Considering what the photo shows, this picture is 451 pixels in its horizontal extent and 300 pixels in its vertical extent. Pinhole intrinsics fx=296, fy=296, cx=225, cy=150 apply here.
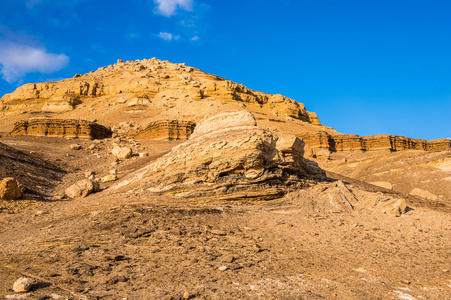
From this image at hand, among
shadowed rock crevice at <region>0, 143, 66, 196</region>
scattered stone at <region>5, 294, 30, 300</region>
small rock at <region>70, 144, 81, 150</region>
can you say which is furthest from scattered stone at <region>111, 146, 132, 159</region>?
scattered stone at <region>5, 294, 30, 300</region>

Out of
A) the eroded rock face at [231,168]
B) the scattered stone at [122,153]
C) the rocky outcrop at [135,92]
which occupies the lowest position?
the eroded rock face at [231,168]

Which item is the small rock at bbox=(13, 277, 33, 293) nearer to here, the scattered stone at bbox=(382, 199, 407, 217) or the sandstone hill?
the sandstone hill

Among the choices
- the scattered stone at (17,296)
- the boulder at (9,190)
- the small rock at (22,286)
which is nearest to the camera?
the scattered stone at (17,296)

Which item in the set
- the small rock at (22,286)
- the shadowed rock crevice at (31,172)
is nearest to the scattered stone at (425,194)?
the small rock at (22,286)

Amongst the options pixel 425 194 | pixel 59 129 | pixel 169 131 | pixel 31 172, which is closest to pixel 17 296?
pixel 31 172

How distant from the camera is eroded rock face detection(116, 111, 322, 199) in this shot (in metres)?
7.98

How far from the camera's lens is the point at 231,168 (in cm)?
799

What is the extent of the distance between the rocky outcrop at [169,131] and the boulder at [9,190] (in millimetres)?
19695

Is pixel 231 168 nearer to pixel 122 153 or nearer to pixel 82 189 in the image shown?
pixel 82 189

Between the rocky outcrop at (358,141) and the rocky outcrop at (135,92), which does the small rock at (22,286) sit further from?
the rocky outcrop at (135,92)

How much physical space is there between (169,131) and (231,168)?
22673 mm

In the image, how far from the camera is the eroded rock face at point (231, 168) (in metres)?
7.98

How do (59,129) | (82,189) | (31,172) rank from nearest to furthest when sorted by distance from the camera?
(82,189) → (31,172) → (59,129)

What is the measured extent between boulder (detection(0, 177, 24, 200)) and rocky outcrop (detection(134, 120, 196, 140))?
19.7m
